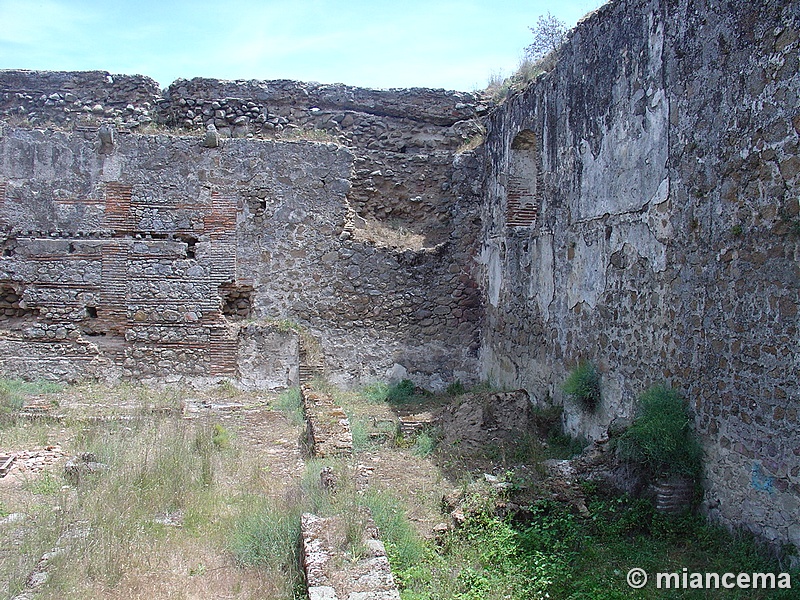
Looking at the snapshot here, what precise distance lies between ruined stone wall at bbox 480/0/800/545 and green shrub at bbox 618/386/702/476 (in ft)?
0.38

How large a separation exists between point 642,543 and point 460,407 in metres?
3.19

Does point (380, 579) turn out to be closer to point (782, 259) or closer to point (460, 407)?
point (782, 259)

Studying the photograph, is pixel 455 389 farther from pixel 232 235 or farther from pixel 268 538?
pixel 268 538

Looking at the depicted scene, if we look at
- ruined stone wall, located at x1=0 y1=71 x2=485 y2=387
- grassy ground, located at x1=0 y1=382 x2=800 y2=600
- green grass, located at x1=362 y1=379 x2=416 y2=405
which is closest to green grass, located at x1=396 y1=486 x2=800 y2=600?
grassy ground, located at x1=0 y1=382 x2=800 y2=600

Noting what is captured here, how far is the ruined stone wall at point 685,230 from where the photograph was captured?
409 cm

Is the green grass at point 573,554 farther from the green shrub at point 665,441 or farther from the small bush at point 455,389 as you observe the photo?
the small bush at point 455,389

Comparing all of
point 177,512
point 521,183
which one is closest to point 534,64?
point 521,183

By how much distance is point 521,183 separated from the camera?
905cm

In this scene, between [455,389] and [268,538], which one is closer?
[268,538]

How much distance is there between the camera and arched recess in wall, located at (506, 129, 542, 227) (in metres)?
9.04

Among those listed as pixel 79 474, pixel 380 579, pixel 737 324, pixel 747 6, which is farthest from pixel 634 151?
pixel 79 474

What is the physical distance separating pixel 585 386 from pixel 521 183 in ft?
11.2
